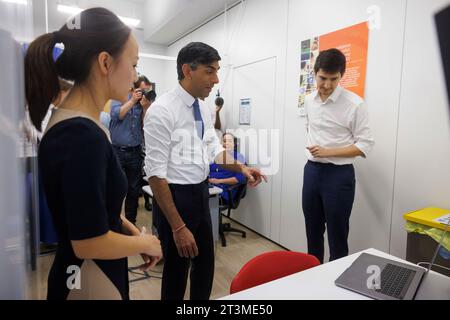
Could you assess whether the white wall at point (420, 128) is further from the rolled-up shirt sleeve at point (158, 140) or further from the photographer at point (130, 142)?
the photographer at point (130, 142)

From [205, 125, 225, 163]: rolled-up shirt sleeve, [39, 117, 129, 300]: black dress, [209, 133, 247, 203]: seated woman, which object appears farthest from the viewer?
[209, 133, 247, 203]: seated woman

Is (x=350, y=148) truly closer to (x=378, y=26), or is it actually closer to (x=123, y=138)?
(x=378, y=26)

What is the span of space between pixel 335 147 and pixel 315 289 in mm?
1248

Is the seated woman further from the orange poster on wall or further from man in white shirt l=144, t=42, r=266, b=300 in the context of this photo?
man in white shirt l=144, t=42, r=266, b=300

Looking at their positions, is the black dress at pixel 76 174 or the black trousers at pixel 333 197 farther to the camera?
the black trousers at pixel 333 197

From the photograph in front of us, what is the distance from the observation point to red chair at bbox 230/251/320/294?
1.06 meters

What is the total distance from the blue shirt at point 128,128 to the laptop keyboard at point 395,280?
2396 millimetres

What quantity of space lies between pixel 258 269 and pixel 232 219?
275 centimetres

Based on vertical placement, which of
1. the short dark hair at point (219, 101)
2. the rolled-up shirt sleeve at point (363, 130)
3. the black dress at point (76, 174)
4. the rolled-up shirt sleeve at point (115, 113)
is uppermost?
the short dark hair at point (219, 101)

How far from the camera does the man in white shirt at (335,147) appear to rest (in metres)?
1.90

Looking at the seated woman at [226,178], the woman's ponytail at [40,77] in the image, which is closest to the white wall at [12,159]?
the woman's ponytail at [40,77]

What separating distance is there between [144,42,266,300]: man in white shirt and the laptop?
0.67 m

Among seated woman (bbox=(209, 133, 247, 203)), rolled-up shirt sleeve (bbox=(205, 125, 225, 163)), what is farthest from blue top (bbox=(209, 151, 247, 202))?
rolled-up shirt sleeve (bbox=(205, 125, 225, 163))

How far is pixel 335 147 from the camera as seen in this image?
2.00m
